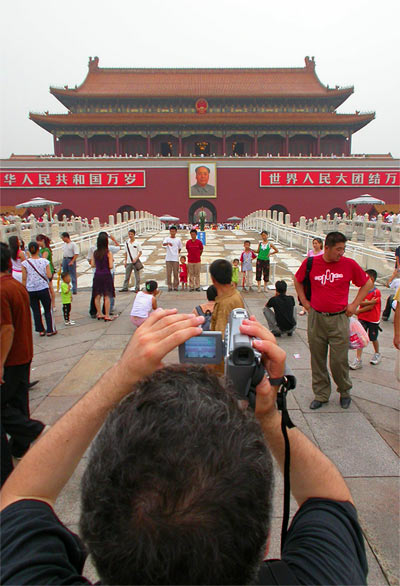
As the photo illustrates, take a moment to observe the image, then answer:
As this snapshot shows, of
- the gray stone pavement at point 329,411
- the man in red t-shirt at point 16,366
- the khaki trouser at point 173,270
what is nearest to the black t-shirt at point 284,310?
the gray stone pavement at point 329,411

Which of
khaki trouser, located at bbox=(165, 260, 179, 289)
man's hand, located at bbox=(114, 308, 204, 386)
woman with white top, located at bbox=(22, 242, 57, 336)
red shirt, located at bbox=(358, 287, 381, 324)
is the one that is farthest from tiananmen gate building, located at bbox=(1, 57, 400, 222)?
man's hand, located at bbox=(114, 308, 204, 386)

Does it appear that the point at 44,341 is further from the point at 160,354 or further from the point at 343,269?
the point at 160,354

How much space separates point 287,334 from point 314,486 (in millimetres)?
5368

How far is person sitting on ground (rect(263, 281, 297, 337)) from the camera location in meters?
6.15

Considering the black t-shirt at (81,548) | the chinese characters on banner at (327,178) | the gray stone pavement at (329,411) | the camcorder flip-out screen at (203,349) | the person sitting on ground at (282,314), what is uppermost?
the chinese characters on banner at (327,178)

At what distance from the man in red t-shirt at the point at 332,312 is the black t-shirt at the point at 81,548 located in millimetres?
2974

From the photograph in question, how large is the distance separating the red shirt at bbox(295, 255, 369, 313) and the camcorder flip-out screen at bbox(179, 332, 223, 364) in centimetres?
290

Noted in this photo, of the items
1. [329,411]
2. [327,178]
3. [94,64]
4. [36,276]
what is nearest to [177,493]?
[329,411]

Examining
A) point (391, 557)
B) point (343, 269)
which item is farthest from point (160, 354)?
point (343, 269)

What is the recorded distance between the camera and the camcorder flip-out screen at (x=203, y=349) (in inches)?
41.9

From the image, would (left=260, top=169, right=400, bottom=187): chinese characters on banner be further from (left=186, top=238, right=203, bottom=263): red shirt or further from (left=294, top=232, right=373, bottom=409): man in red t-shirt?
(left=294, top=232, right=373, bottom=409): man in red t-shirt

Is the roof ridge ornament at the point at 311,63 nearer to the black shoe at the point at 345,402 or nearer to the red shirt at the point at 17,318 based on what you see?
the black shoe at the point at 345,402

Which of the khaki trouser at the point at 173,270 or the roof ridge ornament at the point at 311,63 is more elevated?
the roof ridge ornament at the point at 311,63

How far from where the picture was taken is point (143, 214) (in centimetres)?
2514
